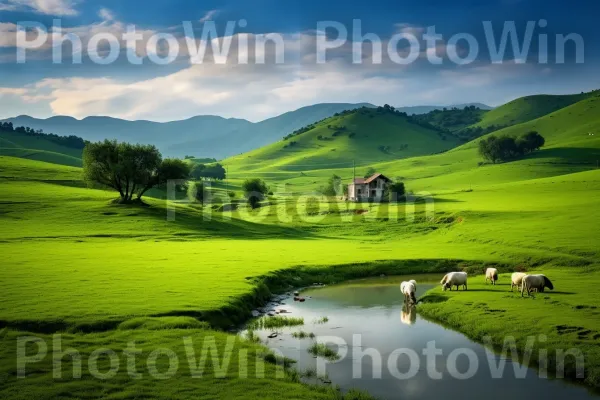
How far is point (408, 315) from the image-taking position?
38.8 metres

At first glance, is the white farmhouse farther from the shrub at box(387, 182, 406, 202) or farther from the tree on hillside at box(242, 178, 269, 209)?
the tree on hillside at box(242, 178, 269, 209)

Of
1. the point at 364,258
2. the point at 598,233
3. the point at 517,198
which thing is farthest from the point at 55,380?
the point at 517,198

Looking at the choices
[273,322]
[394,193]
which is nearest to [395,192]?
[394,193]

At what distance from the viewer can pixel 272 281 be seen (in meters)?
50.1

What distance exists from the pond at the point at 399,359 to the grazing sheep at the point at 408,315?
74 mm

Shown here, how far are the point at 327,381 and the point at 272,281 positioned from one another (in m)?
25.9

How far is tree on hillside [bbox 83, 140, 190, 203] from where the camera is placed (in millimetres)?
94562

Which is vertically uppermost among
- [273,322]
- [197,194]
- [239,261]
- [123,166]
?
[123,166]

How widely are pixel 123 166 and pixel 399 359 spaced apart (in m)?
77.2

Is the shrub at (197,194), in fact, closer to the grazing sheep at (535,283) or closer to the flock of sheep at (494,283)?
the flock of sheep at (494,283)

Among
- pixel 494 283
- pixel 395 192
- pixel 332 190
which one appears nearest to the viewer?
pixel 494 283

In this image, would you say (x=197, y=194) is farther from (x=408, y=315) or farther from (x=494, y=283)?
(x=408, y=315)

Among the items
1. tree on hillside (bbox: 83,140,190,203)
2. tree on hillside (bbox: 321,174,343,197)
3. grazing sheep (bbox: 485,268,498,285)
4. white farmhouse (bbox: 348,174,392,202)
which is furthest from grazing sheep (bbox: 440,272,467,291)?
tree on hillside (bbox: 321,174,343,197)

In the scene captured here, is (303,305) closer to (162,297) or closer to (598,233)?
(162,297)
